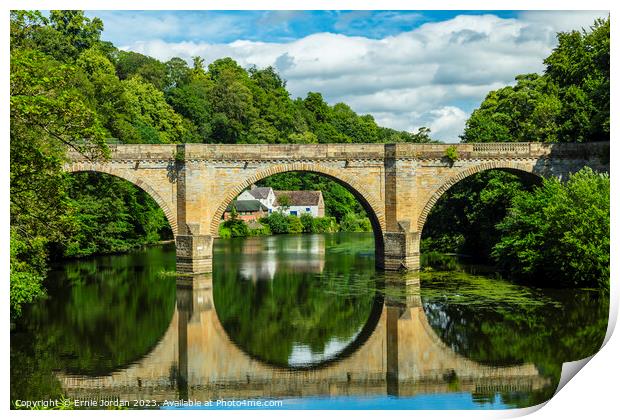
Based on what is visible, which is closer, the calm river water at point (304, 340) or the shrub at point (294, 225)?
the calm river water at point (304, 340)

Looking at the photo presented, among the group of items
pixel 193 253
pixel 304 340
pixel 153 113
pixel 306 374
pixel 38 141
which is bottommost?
pixel 306 374

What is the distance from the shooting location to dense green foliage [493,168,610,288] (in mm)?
25047

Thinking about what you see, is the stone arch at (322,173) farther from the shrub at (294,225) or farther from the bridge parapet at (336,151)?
the shrub at (294,225)

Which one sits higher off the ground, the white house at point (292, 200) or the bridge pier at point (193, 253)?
the white house at point (292, 200)

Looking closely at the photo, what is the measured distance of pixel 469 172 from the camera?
104 ft

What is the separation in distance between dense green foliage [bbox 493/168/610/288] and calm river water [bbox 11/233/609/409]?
984mm

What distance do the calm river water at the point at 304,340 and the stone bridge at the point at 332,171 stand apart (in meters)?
1.86

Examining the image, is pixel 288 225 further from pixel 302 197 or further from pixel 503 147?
pixel 503 147

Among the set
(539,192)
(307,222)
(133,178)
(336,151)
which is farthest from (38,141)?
(307,222)

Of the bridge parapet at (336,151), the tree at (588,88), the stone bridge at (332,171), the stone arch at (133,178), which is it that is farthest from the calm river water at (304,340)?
the tree at (588,88)

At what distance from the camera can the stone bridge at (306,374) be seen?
50.8ft

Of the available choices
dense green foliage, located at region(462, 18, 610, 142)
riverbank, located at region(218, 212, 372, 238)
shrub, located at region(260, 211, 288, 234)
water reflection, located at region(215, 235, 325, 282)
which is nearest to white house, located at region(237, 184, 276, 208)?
riverbank, located at region(218, 212, 372, 238)

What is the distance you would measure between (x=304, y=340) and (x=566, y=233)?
35.3 feet

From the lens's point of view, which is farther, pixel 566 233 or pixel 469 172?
pixel 469 172
